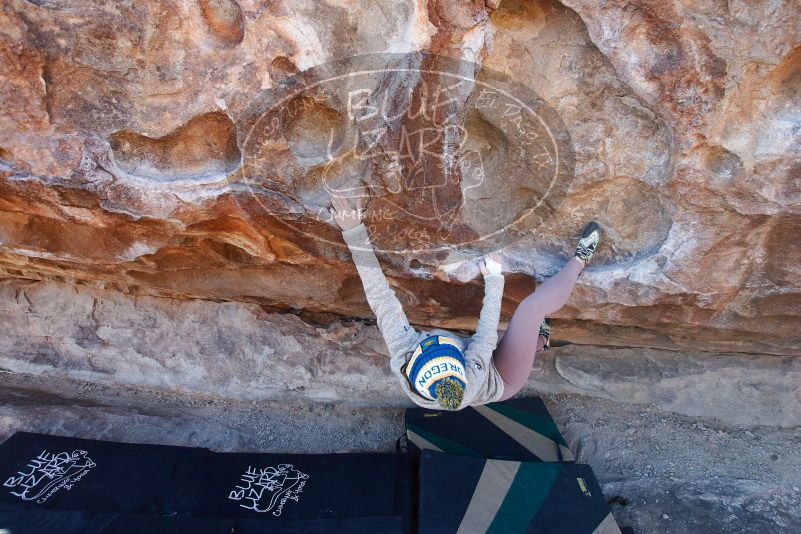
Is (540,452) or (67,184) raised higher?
(67,184)

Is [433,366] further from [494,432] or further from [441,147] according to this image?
[494,432]

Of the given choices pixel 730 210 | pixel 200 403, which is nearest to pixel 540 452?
pixel 730 210

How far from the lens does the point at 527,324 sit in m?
1.75

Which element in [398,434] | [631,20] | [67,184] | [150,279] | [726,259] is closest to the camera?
[631,20]

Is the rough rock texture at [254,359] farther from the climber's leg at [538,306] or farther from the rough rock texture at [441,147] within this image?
the climber's leg at [538,306]

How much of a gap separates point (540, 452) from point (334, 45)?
1.71 m

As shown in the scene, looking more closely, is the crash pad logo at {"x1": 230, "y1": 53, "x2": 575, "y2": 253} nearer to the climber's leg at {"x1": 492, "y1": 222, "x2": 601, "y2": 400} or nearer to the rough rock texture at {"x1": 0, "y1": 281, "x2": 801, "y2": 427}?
the climber's leg at {"x1": 492, "y1": 222, "x2": 601, "y2": 400}

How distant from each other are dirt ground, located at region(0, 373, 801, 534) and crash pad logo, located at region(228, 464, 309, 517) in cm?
30

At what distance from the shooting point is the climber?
65.7 inches

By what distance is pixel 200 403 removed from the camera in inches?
98.0

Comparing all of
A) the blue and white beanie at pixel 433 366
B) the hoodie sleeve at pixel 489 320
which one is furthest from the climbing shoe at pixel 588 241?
the blue and white beanie at pixel 433 366

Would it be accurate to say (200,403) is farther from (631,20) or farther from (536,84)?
(631,20)

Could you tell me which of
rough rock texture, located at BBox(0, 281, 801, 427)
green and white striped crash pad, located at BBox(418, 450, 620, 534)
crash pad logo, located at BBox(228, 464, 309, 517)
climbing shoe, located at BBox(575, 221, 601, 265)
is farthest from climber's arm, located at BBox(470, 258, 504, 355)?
crash pad logo, located at BBox(228, 464, 309, 517)

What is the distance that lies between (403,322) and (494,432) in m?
0.82
